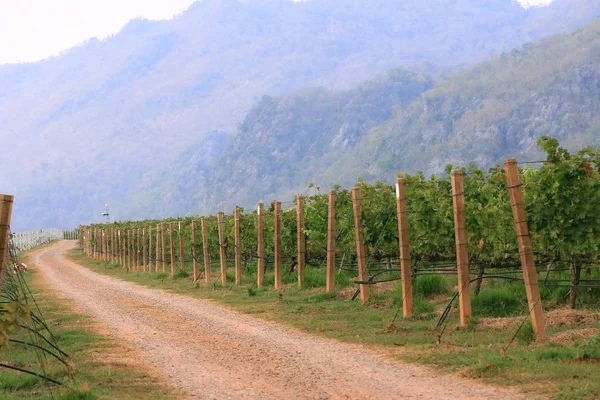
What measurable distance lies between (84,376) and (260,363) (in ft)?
6.59

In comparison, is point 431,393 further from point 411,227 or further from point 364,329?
point 411,227

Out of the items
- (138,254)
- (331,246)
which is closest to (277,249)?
(331,246)

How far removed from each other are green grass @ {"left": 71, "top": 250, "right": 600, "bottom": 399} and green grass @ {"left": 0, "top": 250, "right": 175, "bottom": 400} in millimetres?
2999

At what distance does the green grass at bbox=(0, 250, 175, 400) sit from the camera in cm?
822

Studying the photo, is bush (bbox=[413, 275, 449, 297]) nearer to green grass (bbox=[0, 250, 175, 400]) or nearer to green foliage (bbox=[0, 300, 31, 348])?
green grass (bbox=[0, 250, 175, 400])

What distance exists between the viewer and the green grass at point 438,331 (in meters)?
8.12

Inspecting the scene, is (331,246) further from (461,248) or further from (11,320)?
(11,320)

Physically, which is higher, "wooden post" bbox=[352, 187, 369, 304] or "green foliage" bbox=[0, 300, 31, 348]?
"wooden post" bbox=[352, 187, 369, 304]

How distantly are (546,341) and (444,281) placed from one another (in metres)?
6.17

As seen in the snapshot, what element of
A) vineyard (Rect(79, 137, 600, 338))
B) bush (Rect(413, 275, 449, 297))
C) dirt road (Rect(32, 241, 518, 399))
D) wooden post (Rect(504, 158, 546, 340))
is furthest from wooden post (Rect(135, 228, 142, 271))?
wooden post (Rect(504, 158, 546, 340))

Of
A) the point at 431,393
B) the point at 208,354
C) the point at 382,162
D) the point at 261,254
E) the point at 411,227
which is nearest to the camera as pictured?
the point at 431,393

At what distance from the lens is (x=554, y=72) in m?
187

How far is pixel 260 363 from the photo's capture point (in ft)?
32.2

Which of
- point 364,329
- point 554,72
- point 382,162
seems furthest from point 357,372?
point 554,72
